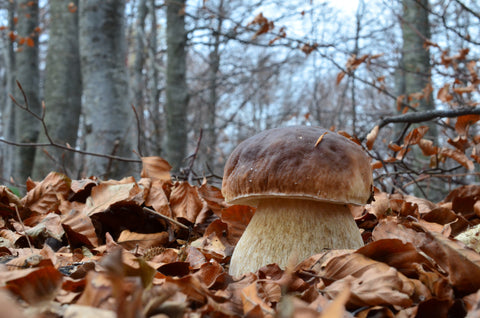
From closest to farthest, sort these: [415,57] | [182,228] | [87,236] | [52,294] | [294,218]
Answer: [52,294], [294,218], [87,236], [182,228], [415,57]

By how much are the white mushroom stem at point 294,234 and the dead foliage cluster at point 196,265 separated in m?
0.08

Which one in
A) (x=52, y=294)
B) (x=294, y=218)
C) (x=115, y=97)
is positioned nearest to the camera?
(x=52, y=294)

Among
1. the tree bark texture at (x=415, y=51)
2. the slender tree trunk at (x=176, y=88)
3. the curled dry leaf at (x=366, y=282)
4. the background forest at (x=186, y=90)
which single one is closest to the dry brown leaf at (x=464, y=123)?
the background forest at (x=186, y=90)

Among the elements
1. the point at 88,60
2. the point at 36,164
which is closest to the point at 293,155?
the point at 88,60

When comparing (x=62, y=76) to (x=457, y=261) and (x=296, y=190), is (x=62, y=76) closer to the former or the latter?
(x=296, y=190)

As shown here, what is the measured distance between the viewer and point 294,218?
1.20 metres

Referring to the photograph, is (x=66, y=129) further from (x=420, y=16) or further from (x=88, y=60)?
(x=420, y=16)

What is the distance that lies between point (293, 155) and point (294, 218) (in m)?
0.25

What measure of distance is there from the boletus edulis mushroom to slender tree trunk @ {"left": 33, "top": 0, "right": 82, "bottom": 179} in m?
5.44

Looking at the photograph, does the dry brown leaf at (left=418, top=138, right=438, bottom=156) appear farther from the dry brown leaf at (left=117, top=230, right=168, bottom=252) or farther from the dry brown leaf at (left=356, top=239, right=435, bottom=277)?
the dry brown leaf at (left=117, top=230, right=168, bottom=252)

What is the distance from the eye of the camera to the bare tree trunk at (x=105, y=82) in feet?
11.1

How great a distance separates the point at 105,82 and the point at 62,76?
349cm

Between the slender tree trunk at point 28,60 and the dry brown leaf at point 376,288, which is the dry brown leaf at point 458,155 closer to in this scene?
the dry brown leaf at point 376,288

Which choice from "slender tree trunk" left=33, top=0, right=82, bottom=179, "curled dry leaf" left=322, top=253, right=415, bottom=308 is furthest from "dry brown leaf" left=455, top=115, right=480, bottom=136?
"slender tree trunk" left=33, top=0, right=82, bottom=179
